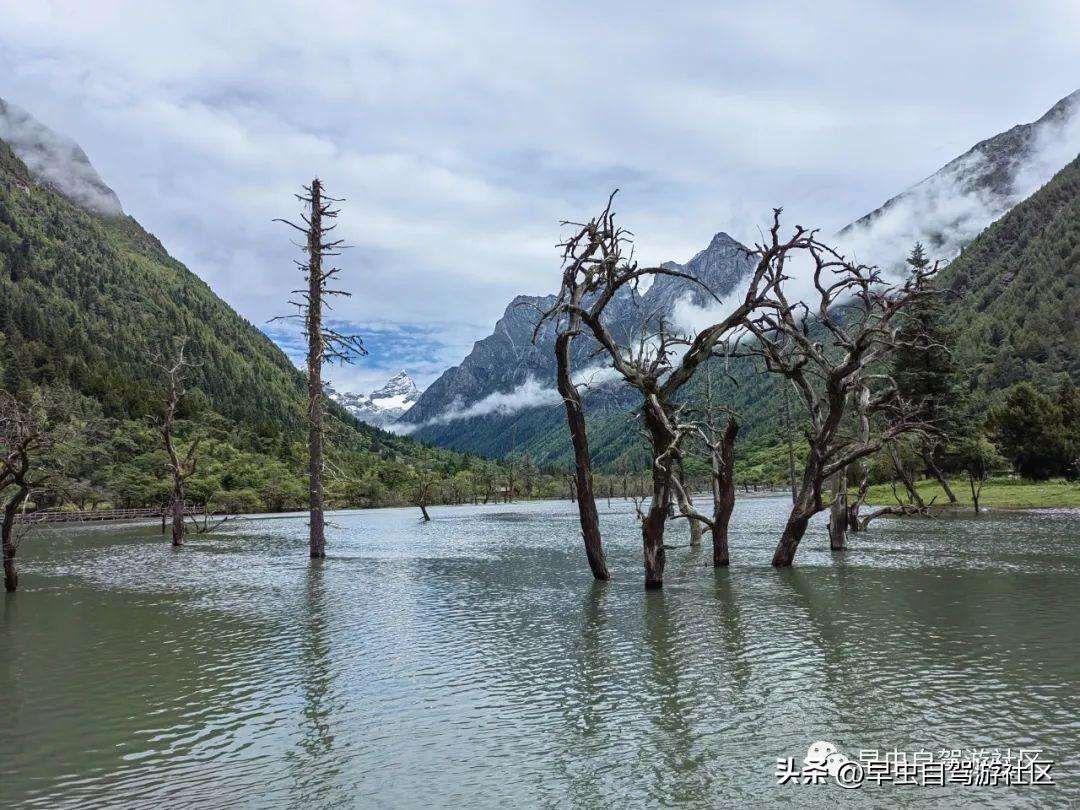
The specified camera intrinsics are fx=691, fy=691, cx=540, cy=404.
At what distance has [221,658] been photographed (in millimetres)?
16141

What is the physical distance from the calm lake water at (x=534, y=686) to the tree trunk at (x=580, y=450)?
178cm

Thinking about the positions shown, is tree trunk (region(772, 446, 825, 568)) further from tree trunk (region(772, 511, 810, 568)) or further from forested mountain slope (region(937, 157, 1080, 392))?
forested mountain slope (region(937, 157, 1080, 392))

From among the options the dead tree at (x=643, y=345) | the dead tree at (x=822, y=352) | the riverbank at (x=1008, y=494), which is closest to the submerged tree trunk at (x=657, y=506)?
the dead tree at (x=643, y=345)

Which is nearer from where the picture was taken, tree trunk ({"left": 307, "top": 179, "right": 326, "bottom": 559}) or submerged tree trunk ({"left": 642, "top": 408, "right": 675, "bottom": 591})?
submerged tree trunk ({"left": 642, "top": 408, "right": 675, "bottom": 591})

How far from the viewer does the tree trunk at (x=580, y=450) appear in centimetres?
2403

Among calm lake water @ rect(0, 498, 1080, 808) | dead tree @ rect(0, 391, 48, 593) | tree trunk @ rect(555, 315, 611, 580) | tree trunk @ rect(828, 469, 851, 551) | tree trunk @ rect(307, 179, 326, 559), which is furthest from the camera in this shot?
tree trunk @ rect(307, 179, 326, 559)

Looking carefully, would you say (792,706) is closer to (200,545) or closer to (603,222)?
(603,222)

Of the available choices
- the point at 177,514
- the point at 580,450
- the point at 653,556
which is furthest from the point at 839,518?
the point at 177,514

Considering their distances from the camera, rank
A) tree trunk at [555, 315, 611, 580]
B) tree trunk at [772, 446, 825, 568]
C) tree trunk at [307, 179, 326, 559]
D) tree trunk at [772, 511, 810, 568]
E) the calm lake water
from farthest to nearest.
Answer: tree trunk at [307, 179, 326, 559], tree trunk at [772, 511, 810, 568], tree trunk at [772, 446, 825, 568], tree trunk at [555, 315, 611, 580], the calm lake water

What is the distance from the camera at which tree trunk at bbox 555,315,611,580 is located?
78.8ft

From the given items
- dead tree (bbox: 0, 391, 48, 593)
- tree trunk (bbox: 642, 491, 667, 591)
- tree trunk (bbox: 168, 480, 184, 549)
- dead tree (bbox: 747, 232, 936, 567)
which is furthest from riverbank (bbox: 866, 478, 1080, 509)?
dead tree (bbox: 0, 391, 48, 593)

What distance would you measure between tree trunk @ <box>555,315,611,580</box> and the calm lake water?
178cm

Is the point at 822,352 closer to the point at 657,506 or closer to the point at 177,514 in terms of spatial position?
the point at 657,506

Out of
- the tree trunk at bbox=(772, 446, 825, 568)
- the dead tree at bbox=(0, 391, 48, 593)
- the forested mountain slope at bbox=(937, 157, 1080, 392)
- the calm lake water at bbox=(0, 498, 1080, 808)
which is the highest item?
the forested mountain slope at bbox=(937, 157, 1080, 392)
